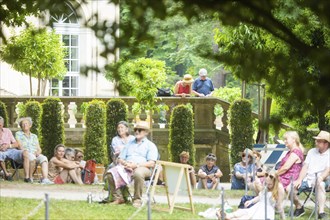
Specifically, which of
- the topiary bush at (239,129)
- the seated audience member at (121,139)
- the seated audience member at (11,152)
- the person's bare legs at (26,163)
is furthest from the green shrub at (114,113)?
the seated audience member at (121,139)

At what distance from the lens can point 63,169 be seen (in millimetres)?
24859

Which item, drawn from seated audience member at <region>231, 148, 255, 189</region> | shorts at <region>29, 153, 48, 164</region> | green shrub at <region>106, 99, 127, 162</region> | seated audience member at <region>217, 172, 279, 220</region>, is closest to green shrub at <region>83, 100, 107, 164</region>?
green shrub at <region>106, 99, 127, 162</region>

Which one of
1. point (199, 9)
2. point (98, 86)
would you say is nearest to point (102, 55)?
point (199, 9)

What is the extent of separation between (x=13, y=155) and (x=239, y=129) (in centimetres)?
661

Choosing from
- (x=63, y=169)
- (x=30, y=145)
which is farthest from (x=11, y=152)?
(x=63, y=169)

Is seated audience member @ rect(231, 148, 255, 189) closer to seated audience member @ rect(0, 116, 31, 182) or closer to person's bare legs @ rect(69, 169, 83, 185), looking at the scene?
person's bare legs @ rect(69, 169, 83, 185)

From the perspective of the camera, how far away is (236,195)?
76.7 feet

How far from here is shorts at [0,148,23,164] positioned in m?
24.9

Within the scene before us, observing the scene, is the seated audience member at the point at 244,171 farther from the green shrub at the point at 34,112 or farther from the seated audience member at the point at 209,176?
the green shrub at the point at 34,112

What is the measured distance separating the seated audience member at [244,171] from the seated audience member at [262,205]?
4285mm

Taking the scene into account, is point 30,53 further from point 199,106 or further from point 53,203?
point 53,203

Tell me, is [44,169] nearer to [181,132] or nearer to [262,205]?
[181,132]

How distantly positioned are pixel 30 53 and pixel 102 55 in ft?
82.2

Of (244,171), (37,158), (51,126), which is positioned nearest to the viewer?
(244,171)
